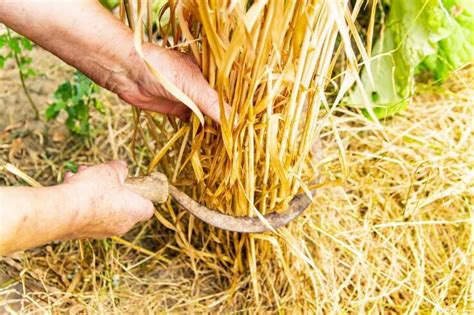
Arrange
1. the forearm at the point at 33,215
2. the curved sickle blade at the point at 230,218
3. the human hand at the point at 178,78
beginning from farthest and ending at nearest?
1. the curved sickle blade at the point at 230,218
2. the human hand at the point at 178,78
3. the forearm at the point at 33,215

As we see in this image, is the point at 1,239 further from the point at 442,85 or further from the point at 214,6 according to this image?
the point at 442,85

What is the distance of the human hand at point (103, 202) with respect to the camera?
814 mm

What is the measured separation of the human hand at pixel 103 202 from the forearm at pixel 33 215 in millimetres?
17

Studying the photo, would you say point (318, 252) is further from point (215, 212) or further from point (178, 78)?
point (178, 78)

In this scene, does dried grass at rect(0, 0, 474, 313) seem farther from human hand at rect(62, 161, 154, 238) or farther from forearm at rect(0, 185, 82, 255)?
forearm at rect(0, 185, 82, 255)

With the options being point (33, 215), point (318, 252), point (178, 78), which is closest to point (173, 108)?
point (178, 78)

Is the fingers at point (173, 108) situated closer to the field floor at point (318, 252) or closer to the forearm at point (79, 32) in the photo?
the forearm at point (79, 32)

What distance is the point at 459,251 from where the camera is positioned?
3.90 feet

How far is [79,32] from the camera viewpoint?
825mm

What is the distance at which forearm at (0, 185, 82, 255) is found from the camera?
0.72 m

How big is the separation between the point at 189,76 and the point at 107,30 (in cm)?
12

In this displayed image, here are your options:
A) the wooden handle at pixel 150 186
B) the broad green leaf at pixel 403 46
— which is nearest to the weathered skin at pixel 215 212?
the wooden handle at pixel 150 186

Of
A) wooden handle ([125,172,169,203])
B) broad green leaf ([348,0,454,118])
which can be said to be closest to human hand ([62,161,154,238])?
wooden handle ([125,172,169,203])

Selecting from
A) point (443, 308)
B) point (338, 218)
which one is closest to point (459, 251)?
point (443, 308)
